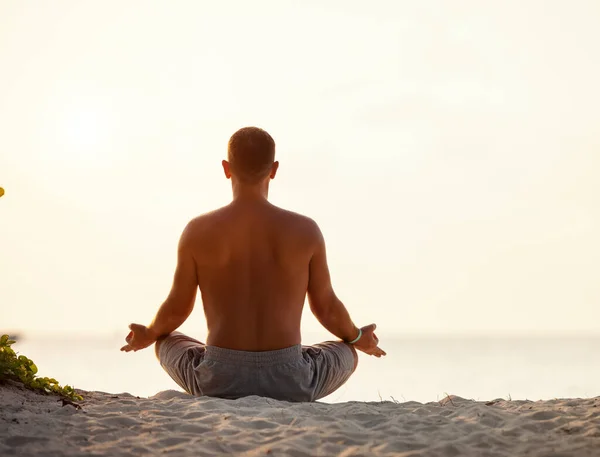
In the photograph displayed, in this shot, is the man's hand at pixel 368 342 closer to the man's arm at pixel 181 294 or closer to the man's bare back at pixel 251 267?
the man's bare back at pixel 251 267

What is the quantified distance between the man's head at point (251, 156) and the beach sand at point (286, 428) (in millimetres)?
1554

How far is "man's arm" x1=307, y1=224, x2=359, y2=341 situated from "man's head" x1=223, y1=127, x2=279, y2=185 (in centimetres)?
57

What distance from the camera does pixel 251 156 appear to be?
18.1ft

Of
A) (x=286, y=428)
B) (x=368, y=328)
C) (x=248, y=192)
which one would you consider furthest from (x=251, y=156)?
(x=286, y=428)

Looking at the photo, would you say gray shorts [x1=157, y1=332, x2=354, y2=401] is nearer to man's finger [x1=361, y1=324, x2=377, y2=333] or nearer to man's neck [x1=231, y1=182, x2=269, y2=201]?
man's finger [x1=361, y1=324, x2=377, y2=333]

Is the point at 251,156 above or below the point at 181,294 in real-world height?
above

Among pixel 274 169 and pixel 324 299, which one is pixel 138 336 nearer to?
pixel 324 299

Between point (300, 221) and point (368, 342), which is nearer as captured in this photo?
point (300, 221)

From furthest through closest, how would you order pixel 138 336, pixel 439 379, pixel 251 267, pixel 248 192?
pixel 439 379 < pixel 138 336 < pixel 248 192 < pixel 251 267

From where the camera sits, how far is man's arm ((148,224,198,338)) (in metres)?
5.54

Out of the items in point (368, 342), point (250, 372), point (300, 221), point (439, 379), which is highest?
point (439, 379)

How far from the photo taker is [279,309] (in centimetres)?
547

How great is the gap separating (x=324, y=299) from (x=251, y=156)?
3.89ft

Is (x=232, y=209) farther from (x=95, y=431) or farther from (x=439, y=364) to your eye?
(x=439, y=364)
